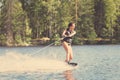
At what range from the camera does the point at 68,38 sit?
26.9 metres

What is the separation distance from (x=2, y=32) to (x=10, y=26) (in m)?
2.34

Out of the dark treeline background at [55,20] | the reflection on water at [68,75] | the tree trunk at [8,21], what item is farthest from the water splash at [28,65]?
the tree trunk at [8,21]

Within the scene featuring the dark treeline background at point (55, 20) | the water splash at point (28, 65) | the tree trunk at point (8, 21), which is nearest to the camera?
the water splash at point (28, 65)

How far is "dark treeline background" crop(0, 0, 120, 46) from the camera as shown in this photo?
89125 millimetres

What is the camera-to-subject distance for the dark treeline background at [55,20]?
89.1 metres

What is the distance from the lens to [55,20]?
3676 inches

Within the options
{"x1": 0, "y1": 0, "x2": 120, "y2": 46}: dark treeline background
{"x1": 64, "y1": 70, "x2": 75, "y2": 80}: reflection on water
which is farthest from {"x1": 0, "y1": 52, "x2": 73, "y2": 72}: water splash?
{"x1": 0, "y1": 0, "x2": 120, "y2": 46}: dark treeline background

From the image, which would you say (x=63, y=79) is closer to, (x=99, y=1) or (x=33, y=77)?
(x=33, y=77)

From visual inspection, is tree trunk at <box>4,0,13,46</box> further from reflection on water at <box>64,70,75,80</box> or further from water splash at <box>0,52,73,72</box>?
reflection on water at <box>64,70,75,80</box>

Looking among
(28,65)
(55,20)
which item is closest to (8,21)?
(55,20)

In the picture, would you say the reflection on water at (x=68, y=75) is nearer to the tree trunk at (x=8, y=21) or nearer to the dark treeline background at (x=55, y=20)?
the dark treeline background at (x=55, y=20)

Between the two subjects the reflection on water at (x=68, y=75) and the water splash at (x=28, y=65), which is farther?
the water splash at (x=28, y=65)

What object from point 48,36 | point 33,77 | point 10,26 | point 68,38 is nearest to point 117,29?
point 48,36

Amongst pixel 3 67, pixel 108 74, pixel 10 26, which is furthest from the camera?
pixel 10 26
